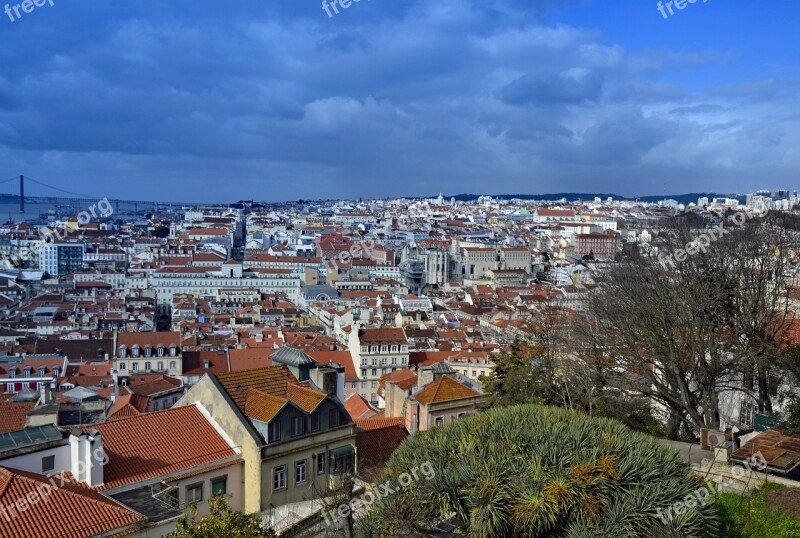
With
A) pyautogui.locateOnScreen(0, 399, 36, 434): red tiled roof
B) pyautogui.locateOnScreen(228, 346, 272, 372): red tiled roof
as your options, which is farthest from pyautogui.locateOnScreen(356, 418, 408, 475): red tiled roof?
pyautogui.locateOnScreen(228, 346, 272, 372): red tiled roof

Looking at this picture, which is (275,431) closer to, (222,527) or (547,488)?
(222,527)

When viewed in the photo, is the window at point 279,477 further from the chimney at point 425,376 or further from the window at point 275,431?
the chimney at point 425,376

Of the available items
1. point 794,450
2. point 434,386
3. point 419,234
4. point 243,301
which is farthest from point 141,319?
point 419,234

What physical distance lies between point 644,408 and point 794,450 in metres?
4.91

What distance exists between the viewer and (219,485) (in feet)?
32.6

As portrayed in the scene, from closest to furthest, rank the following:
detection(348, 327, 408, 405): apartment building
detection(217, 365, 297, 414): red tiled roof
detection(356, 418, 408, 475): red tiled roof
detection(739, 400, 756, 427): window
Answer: detection(217, 365, 297, 414): red tiled roof → detection(356, 418, 408, 475): red tiled roof → detection(739, 400, 756, 427): window → detection(348, 327, 408, 405): apartment building

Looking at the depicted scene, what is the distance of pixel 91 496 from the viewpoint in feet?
26.9

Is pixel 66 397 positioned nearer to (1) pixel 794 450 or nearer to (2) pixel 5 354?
(2) pixel 5 354

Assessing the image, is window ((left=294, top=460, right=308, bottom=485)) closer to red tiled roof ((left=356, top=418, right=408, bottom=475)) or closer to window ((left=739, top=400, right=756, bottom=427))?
red tiled roof ((left=356, top=418, right=408, bottom=475))

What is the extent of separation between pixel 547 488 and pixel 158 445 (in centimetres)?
532

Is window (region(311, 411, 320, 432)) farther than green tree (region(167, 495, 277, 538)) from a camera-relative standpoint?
Yes

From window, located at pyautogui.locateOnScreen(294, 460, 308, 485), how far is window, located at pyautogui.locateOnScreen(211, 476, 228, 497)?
1.14 meters

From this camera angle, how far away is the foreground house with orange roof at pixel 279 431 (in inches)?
400

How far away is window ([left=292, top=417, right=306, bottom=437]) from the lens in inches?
415
